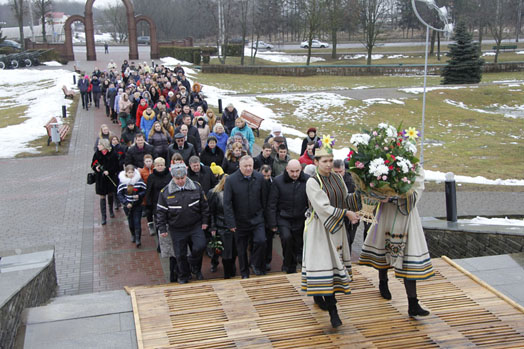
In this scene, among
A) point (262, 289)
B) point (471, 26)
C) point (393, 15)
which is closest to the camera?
point (262, 289)

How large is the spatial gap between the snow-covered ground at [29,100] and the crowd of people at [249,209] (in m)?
9.41

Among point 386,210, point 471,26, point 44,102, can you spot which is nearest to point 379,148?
point 386,210

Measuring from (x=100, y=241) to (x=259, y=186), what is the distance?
3.94 metres

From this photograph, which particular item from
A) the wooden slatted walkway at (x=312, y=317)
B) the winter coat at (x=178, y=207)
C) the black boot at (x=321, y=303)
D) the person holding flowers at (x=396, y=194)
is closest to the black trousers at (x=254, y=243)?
the winter coat at (x=178, y=207)

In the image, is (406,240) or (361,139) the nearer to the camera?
(361,139)

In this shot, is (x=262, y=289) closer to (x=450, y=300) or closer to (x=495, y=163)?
(x=450, y=300)

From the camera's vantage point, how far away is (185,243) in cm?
791

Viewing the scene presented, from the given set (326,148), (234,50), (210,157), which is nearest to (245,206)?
(326,148)

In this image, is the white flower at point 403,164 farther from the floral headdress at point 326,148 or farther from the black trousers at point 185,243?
the black trousers at point 185,243

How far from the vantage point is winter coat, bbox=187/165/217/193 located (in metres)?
8.99

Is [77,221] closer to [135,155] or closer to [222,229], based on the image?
[135,155]

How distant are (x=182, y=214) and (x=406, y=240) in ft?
10.3

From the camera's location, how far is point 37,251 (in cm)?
798

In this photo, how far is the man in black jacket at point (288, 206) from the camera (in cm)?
794
